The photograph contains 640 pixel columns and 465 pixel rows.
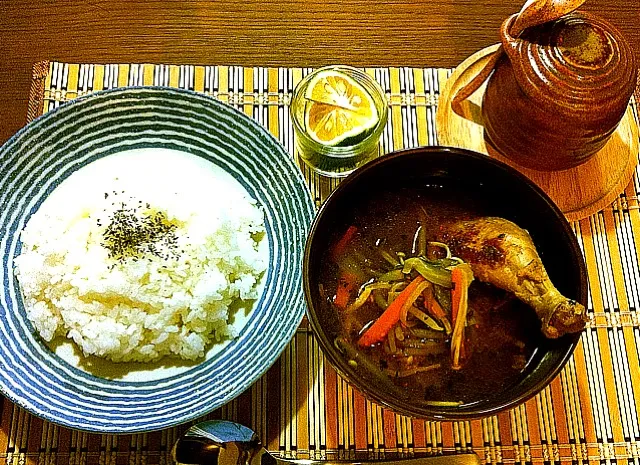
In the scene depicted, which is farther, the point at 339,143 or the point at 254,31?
the point at 254,31

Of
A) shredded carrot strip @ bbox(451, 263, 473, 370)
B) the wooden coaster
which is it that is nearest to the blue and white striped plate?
shredded carrot strip @ bbox(451, 263, 473, 370)

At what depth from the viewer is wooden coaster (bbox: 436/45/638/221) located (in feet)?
6.58

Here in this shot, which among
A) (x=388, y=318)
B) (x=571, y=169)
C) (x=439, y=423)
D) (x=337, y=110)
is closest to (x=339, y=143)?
(x=337, y=110)

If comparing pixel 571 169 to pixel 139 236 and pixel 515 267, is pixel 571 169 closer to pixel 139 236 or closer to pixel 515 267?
pixel 515 267

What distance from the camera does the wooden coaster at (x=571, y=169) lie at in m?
2.01

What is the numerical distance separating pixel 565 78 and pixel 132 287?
1.30 metres

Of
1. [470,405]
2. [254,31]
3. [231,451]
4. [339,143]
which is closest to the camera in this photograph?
[470,405]

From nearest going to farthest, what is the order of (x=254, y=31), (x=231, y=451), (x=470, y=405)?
(x=470, y=405)
(x=231, y=451)
(x=254, y=31)

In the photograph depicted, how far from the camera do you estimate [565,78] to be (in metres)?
1.74

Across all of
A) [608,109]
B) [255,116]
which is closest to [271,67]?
[255,116]

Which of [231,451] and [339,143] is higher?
[339,143]

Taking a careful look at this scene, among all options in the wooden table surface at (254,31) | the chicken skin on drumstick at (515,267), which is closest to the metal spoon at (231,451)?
the chicken skin on drumstick at (515,267)

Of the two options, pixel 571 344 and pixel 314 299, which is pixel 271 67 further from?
pixel 571 344

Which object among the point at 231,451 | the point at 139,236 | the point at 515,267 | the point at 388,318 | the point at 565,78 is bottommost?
the point at 231,451
